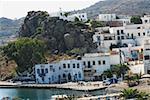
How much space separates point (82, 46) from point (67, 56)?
1.97 m

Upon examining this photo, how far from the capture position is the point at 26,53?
159ft

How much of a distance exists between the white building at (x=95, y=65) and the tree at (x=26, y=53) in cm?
456

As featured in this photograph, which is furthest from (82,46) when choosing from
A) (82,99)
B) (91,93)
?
(82,99)

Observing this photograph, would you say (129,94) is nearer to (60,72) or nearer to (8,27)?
(60,72)

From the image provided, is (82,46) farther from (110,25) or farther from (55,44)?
(110,25)

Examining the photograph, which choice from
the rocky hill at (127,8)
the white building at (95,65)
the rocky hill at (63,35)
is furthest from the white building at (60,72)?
the rocky hill at (127,8)

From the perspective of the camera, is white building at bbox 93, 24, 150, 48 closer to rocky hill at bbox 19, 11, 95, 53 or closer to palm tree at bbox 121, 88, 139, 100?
rocky hill at bbox 19, 11, 95, 53

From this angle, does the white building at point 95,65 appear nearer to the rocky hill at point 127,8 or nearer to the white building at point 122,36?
the white building at point 122,36

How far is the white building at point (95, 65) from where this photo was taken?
46375 mm

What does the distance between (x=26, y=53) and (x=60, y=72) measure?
3687 millimetres

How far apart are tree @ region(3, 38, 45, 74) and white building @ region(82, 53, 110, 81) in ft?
15.0

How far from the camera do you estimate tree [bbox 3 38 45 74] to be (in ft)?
159

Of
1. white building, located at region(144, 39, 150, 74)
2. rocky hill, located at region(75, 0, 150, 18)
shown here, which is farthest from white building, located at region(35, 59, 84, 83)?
rocky hill, located at region(75, 0, 150, 18)

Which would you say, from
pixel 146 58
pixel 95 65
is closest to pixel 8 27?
pixel 95 65
